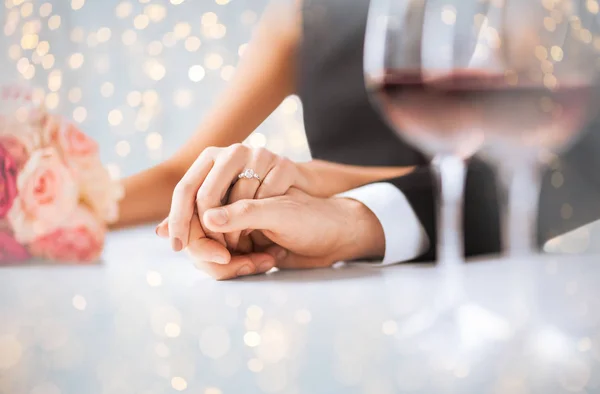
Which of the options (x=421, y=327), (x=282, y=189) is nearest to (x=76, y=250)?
(x=282, y=189)

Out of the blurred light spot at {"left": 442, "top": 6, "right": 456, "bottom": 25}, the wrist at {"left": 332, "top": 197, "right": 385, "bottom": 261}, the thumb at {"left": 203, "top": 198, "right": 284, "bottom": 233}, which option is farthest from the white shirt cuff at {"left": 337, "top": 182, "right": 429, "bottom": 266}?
the blurred light spot at {"left": 442, "top": 6, "right": 456, "bottom": 25}

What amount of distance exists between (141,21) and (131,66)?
0.05 metres

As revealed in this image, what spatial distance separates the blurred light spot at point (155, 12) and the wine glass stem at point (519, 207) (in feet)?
1.32

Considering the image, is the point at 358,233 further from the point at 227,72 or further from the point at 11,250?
the point at 11,250

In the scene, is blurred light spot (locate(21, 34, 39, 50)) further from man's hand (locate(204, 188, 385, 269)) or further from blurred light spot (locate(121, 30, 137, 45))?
man's hand (locate(204, 188, 385, 269))

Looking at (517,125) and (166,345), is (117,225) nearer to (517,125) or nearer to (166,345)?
(166,345)

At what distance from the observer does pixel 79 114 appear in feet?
2.37

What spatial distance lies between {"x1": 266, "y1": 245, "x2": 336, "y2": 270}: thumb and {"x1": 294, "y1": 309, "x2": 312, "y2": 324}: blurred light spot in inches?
4.5

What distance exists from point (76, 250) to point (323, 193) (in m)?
0.27

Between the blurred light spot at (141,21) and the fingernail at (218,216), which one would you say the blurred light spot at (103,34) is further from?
the fingernail at (218,216)

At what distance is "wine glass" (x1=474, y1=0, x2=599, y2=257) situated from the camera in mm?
408

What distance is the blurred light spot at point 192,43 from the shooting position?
2.34 ft

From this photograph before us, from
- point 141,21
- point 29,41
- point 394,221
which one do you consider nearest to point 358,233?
point 394,221

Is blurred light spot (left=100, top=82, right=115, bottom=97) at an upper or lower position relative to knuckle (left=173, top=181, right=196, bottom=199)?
upper
